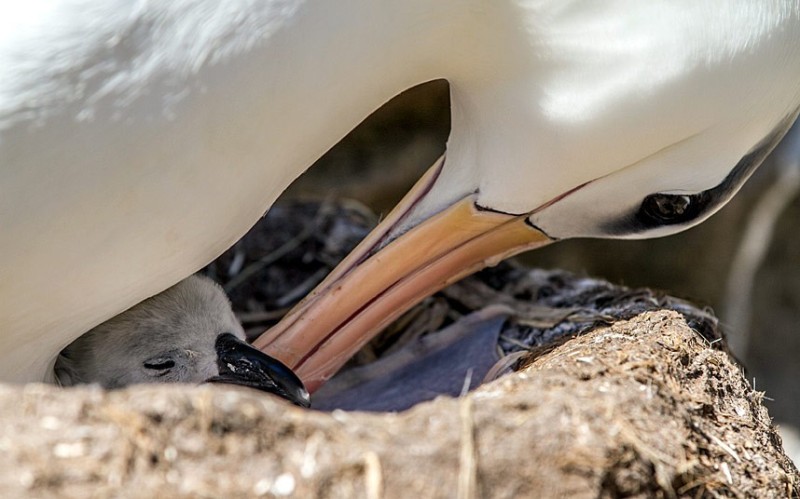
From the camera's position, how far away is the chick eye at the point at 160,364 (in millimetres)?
3223

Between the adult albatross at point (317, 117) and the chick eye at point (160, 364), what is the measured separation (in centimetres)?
40

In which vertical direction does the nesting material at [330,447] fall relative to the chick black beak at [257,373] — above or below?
above

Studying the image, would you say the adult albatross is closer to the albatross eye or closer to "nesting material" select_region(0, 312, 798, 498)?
the albatross eye

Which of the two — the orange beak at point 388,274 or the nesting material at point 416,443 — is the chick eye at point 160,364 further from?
the nesting material at point 416,443

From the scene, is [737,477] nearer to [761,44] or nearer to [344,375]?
[761,44]

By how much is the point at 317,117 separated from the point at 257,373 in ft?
2.59

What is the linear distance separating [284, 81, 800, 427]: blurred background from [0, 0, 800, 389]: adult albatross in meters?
2.50

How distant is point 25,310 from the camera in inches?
102

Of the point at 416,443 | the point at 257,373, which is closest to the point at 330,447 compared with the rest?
the point at 416,443

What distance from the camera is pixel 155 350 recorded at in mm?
3240

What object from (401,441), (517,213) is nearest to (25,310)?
(401,441)

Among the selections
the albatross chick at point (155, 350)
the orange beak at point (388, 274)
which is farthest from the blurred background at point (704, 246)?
the albatross chick at point (155, 350)

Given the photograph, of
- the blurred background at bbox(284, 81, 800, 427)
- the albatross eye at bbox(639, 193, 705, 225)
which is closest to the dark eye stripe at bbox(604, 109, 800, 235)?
the albatross eye at bbox(639, 193, 705, 225)

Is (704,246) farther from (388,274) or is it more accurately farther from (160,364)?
(160,364)
